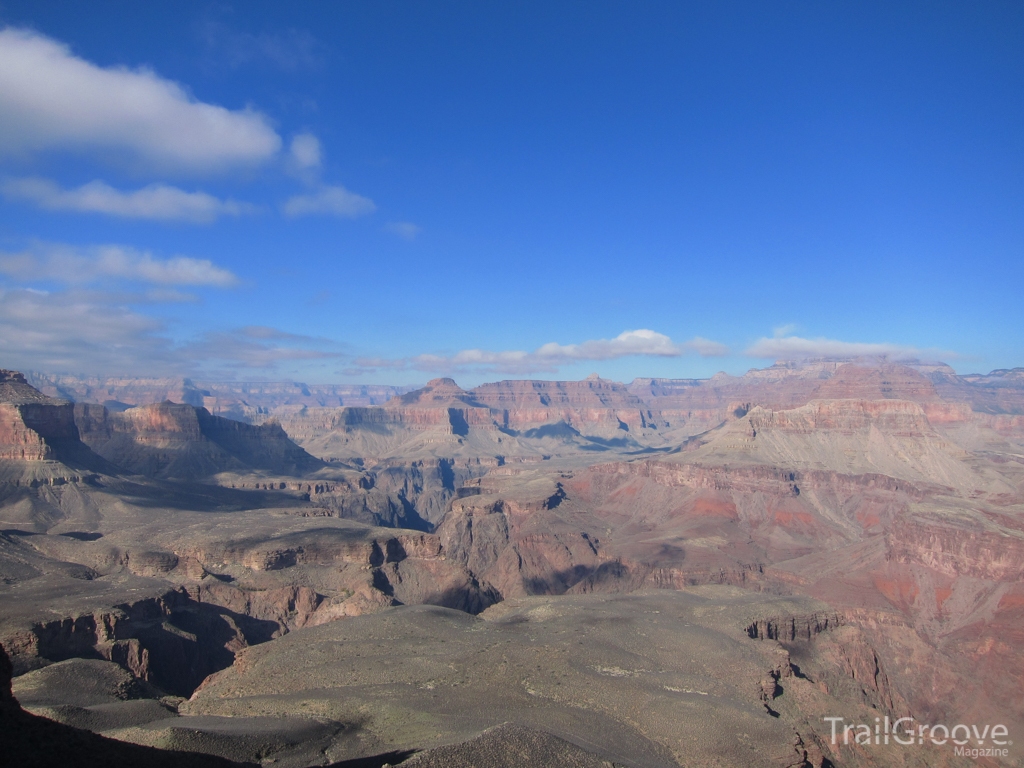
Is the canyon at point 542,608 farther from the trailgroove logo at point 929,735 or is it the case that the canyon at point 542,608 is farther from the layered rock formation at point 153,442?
the layered rock formation at point 153,442

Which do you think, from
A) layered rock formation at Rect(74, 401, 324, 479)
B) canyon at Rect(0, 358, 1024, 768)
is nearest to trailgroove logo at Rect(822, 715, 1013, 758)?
canyon at Rect(0, 358, 1024, 768)

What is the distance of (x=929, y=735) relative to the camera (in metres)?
58.1

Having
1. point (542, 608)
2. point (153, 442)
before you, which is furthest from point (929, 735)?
point (153, 442)

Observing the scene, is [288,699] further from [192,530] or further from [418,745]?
[192,530]

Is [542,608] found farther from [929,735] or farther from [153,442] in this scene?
[153,442]

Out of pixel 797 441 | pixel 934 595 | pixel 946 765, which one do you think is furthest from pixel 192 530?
pixel 797 441

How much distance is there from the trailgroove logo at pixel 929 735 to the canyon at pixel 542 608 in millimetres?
1298

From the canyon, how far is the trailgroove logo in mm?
1298

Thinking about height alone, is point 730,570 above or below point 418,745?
below

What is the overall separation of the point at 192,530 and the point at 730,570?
87.6 m

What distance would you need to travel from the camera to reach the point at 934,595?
89.4 m

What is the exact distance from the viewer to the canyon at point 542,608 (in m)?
42.1

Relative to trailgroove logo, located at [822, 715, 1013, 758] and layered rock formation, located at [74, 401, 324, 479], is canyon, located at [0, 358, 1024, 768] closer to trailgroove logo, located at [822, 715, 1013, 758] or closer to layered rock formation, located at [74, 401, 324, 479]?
trailgroove logo, located at [822, 715, 1013, 758]

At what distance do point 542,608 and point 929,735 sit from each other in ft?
120
